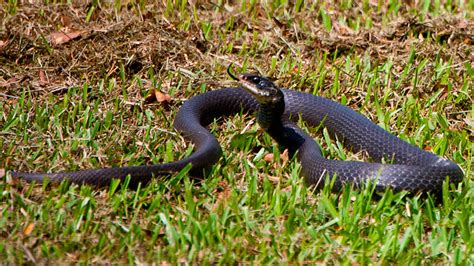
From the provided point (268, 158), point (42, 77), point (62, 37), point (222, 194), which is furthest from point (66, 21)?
point (222, 194)

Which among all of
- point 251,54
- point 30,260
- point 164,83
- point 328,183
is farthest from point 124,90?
point 30,260

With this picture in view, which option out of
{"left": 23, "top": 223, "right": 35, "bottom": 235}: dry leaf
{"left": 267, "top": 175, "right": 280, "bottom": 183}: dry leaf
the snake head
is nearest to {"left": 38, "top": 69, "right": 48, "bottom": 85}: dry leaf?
the snake head

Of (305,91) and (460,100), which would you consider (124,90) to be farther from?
(460,100)

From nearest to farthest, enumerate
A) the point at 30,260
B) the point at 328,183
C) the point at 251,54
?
1. the point at 30,260
2. the point at 328,183
3. the point at 251,54

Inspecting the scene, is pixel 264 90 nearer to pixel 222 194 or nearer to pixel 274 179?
pixel 274 179

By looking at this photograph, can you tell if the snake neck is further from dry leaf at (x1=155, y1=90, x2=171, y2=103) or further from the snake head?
dry leaf at (x1=155, y1=90, x2=171, y2=103)

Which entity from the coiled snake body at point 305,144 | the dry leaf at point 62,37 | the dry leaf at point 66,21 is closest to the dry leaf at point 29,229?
the coiled snake body at point 305,144

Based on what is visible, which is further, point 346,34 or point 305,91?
point 346,34
